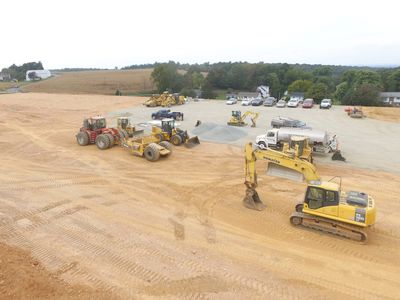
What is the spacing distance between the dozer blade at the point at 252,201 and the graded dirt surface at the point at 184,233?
0.33 metres

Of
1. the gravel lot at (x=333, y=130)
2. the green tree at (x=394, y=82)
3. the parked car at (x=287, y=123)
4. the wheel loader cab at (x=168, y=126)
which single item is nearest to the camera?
the gravel lot at (x=333, y=130)

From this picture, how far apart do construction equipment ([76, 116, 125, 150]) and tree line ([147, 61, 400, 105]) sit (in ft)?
127

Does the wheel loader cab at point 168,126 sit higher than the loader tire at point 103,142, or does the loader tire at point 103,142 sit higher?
the wheel loader cab at point 168,126

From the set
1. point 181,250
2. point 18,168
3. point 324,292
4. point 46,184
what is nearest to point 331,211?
point 324,292

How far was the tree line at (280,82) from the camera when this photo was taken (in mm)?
58500

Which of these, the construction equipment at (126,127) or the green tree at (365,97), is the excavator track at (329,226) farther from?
the green tree at (365,97)

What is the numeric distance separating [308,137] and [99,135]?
12.8m

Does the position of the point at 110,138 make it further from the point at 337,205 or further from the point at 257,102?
the point at 257,102

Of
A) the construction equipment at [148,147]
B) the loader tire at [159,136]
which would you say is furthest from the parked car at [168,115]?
the construction equipment at [148,147]

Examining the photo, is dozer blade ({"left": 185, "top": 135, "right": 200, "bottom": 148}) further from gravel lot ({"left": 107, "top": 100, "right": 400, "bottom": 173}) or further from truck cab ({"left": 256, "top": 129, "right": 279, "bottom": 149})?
truck cab ({"left": 256, "top": 129, "right": 279, "bottom": 149})

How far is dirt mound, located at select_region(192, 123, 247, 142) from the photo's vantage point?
80.8 ft

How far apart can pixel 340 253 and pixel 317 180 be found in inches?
101

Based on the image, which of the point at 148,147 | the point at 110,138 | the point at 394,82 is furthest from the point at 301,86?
the point at 148,147

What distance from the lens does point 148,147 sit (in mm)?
18844
